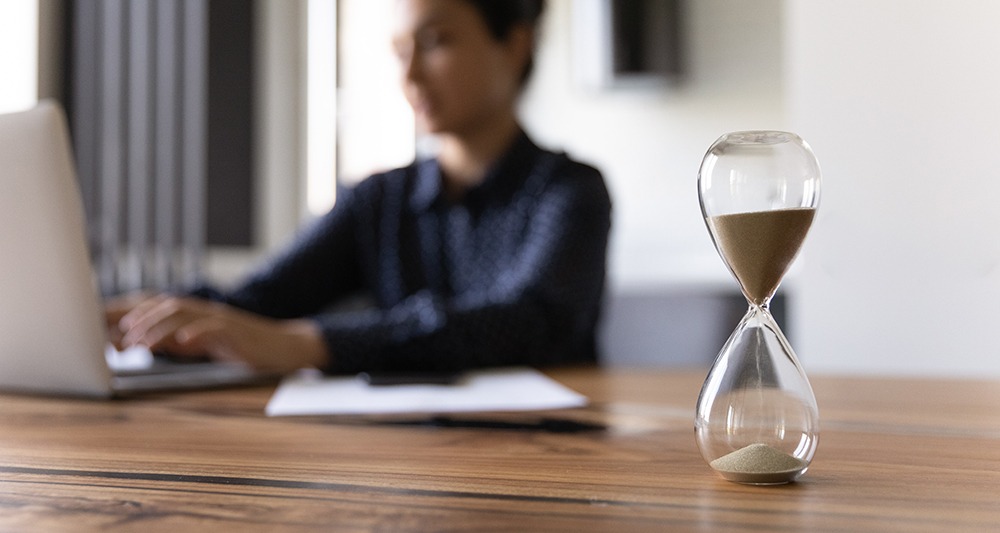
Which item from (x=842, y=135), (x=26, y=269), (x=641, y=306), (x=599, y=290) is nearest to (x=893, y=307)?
(x=842, y=135)

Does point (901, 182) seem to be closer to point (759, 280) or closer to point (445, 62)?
point (445, 62)

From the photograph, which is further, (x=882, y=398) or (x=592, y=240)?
(x=592, y=240)

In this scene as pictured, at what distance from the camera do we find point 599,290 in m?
1.38

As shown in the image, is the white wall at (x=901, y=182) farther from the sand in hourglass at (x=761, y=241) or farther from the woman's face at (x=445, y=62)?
the sand in hourglass at (x=761, y=241)

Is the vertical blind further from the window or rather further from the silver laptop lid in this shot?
the silver laptop lid

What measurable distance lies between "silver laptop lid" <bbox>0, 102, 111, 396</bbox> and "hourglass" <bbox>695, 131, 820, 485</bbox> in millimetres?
543

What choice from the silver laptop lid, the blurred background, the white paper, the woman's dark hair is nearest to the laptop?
the silver laptop lid

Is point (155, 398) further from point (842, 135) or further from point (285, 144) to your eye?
point (285, 144)

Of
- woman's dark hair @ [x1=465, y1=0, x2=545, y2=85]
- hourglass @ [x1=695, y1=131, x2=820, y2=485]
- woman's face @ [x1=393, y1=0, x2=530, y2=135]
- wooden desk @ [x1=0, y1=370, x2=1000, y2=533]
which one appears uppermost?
woman's dark hair @ [x1=465, y1=0, x2=545, y2=85]

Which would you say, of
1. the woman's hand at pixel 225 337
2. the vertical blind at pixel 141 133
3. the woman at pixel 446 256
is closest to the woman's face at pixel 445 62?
the woman at pixel 446 256

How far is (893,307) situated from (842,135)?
0.34m

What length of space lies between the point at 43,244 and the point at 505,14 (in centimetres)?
94

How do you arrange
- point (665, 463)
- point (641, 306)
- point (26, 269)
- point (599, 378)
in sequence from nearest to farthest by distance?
point (665, 463)
point (26, 269)
point (599, 378)
point (641, 306)

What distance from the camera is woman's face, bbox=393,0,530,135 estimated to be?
1.44 m
